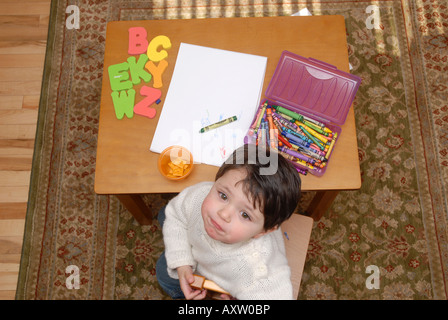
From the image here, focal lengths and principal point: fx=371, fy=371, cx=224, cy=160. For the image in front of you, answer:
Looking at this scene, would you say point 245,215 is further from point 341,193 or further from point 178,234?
point 341,193

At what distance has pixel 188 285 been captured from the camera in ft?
3.52

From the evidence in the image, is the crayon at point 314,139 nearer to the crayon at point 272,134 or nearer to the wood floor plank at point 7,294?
the crayon at point 272,134

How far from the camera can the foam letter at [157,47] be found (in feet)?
4.00

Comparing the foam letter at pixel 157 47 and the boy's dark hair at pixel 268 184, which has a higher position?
the foam letter at pixel 157 47

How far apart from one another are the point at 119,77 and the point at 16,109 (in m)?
0.91

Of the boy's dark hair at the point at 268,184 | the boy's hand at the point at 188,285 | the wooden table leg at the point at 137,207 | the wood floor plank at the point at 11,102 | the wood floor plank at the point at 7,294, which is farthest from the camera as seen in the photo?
the wood floor plank at the point at 11,102

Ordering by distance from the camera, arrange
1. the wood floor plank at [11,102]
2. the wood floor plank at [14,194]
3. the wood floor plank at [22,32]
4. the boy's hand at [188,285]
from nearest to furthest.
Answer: the boy's hand at [188,285] < the wood floor plank at [14,194] < the wood floor plank at [11,102] < the wood floor plank at [22,32]

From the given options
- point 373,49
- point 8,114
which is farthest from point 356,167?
point 8,114

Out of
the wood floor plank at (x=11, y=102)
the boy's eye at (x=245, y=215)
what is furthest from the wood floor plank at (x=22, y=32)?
the boy's eye at (x=245, y=215)

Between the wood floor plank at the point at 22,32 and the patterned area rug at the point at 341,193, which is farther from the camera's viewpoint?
the wood floor plank at the point at 22,32

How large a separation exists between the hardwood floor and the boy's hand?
36.2 inches

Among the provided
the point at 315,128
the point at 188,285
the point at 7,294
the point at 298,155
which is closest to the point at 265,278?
the point at 188,285

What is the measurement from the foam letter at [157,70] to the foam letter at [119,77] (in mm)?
73
